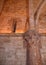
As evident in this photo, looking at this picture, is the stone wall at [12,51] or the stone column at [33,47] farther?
the stone wall at [12,51]

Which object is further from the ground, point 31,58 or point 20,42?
point 20,42

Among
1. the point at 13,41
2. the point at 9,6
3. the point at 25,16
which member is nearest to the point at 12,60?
the point at 13,41

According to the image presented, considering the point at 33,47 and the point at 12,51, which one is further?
the point at 12,51

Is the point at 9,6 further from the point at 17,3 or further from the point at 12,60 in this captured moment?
the point at 12,60

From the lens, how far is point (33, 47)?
6328 mm

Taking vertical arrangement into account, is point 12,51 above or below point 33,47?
below

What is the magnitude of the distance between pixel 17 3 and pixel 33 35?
2196 millimetres

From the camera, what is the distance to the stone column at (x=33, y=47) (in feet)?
20.4

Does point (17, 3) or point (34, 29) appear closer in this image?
point (34, 29)

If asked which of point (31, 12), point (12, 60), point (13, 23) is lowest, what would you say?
point (12, 60)

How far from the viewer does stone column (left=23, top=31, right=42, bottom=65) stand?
621 cm

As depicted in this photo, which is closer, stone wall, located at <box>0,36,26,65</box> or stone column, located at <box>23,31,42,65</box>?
stone column, located at <box>23,31,42,65</box>

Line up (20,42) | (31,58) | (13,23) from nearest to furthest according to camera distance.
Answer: (31,58) → (20,42) → (13,23)

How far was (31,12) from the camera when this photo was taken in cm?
653
